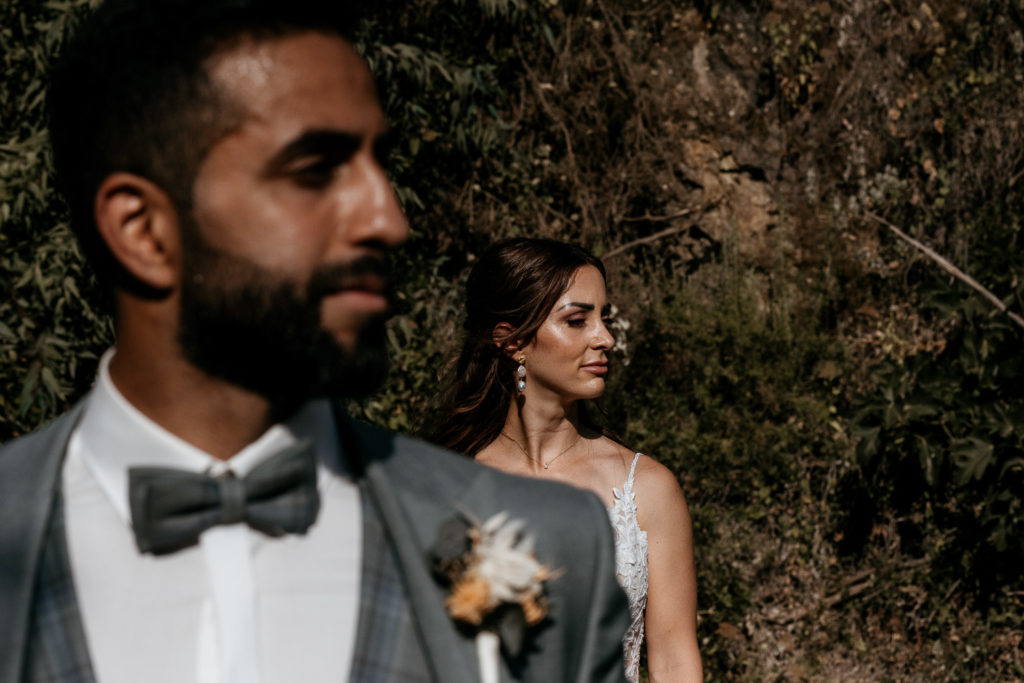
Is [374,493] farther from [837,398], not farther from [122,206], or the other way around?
[837,398]

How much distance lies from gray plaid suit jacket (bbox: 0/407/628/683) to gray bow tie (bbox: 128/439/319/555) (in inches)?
4.6

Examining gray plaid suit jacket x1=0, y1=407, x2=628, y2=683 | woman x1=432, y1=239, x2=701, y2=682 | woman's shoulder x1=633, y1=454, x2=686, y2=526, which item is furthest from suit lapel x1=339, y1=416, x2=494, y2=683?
woman's shoulder x1=633, y1=454, x2=686, y2=526

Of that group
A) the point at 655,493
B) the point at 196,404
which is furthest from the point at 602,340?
the point at 196,404

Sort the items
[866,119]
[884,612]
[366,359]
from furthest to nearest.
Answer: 1. [866,119]
2. [884,612]
3. [366,359]

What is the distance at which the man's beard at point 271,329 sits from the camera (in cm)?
140

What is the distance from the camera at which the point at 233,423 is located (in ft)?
4.98

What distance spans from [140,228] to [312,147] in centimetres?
A: 30

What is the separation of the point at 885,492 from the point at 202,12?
19.4 feet

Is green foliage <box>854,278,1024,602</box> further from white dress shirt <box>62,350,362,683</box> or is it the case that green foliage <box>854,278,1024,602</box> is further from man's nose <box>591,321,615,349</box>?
white dress shirt <box>62,350,362,683</box>

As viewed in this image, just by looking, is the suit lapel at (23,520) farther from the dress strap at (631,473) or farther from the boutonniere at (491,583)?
the dress strap at (631,473)

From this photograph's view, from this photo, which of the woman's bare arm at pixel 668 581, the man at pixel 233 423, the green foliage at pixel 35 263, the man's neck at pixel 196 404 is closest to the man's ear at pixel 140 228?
the man at pixel 233 423

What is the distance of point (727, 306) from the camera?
6812 millimetres

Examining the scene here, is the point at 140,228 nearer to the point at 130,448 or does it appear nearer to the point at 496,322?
the point at 130,448

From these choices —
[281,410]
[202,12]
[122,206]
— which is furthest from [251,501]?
[202,12]
